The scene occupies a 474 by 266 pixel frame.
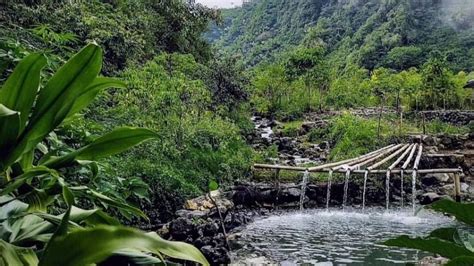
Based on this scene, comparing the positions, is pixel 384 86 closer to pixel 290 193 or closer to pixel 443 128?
pixel 443 128

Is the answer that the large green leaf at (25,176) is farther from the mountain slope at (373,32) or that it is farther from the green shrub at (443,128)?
the mountain slope at (373,32)

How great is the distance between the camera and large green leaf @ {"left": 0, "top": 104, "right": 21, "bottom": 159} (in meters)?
0.79

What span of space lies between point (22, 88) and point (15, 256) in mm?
361

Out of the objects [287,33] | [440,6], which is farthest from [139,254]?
[287,33]

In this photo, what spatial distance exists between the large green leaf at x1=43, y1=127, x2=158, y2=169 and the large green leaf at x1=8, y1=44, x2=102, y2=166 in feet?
0.30

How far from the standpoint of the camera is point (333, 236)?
22.4 feet

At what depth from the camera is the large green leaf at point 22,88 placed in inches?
36.1

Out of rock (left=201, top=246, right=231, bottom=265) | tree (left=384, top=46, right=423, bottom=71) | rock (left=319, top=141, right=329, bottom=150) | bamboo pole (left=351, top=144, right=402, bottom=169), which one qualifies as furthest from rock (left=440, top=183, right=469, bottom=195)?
tree (left=384, top=46, right=423, bottom=71)

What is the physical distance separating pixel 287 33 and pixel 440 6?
15942 mm

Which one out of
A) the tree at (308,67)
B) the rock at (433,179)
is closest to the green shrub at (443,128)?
the rock at (433,179)

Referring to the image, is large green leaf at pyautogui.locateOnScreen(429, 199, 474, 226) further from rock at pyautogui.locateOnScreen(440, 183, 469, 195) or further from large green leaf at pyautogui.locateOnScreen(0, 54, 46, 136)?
rock at pyautogui.locateOnScreen(440, 183, 469, 195)

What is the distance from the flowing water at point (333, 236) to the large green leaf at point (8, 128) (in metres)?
4.59

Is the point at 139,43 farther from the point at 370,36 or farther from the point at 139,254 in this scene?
the point at 370,36

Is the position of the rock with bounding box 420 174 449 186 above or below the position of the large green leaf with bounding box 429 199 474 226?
above
